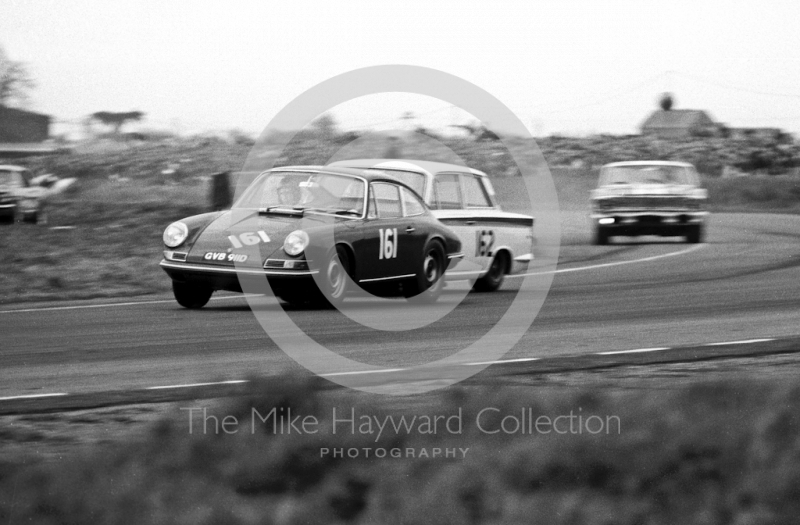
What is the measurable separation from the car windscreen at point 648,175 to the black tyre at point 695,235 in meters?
0.92

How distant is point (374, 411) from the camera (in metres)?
5.02

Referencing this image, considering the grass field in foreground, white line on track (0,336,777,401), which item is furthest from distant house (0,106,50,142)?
the grass field in foreground

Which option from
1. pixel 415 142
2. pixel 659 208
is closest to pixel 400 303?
pixel 659 208

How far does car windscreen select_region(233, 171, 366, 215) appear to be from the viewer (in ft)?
33.2

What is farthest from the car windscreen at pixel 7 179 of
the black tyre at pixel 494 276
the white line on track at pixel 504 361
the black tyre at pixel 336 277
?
the white line on track at pixel 504 361

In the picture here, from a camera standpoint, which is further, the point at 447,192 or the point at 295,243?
the point at 447,192

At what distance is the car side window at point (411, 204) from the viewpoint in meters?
10.9

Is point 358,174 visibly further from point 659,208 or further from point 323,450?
point 659,208

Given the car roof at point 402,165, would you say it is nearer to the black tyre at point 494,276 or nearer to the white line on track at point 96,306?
the black tyre at point 494,276

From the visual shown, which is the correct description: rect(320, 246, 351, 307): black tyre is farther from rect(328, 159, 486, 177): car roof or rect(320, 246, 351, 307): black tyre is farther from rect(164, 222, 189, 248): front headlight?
rect(328, 159, 486, 177): car roof

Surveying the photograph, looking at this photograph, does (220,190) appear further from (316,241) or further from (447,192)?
(316,241)

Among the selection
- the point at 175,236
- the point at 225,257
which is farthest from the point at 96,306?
the point at 225,257

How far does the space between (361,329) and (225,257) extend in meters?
1.39

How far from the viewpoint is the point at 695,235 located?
20047mm
